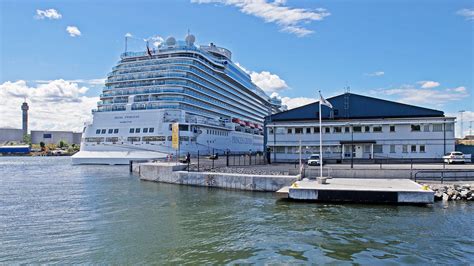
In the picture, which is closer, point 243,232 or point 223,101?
point 243,232

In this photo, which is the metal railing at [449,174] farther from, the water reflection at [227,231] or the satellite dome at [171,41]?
the satellite dome at [171,41]

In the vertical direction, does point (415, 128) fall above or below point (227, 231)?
above

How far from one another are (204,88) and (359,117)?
3677 cm

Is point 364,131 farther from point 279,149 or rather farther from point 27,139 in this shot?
point 27,139

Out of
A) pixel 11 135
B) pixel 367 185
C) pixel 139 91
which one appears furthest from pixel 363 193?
pixel 11 135

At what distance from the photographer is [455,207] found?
64.2 feet

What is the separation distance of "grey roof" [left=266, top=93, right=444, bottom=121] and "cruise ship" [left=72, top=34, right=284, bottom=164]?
21.8 metres

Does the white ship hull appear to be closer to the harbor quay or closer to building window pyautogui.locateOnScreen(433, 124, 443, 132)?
the harbor quay

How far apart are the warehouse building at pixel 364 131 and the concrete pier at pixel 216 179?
14.2m

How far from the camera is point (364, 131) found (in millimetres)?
43062

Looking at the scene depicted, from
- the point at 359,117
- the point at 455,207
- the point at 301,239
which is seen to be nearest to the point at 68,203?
the point at 301,239

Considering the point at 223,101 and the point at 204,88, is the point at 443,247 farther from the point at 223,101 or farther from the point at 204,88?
the point at 223,101

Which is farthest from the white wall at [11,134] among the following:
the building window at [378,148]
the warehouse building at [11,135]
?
the building window at [378,148]

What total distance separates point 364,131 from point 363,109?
3618 millimetres
